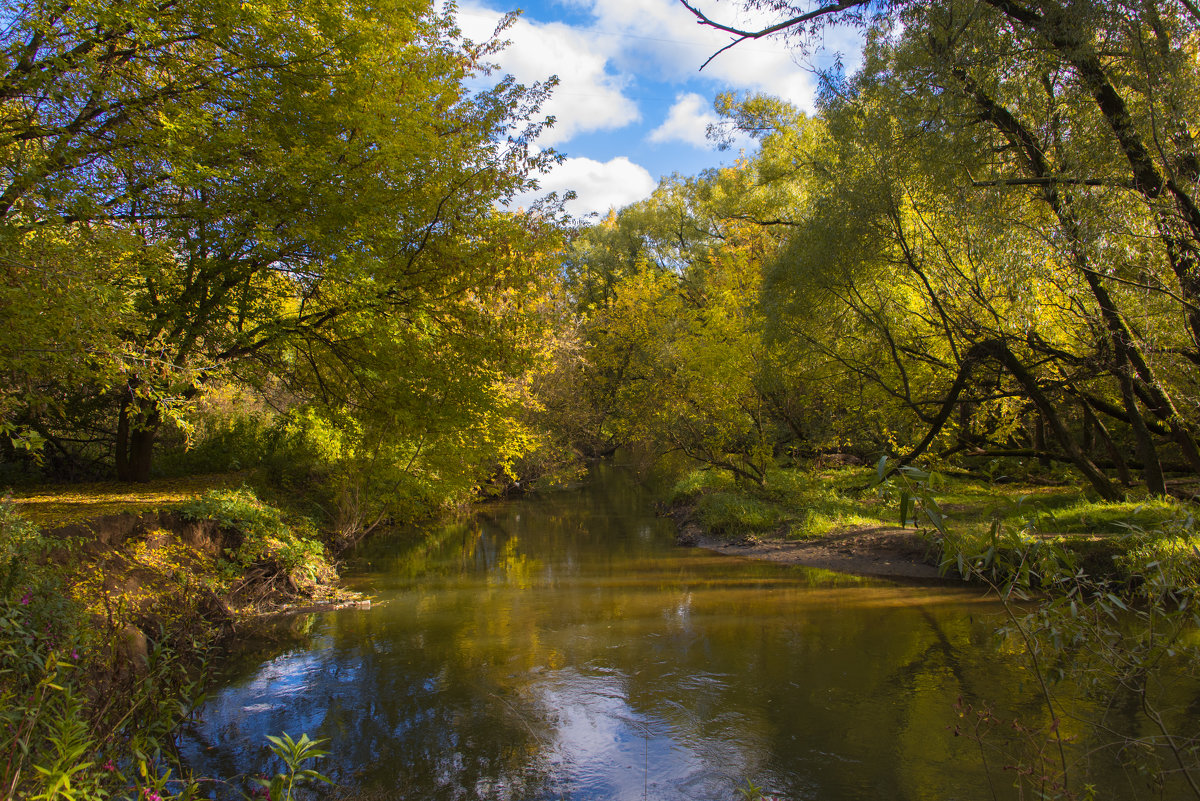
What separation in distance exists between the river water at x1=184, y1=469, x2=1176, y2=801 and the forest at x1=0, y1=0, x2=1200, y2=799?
1.73 meters

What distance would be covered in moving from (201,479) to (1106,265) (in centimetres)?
1551

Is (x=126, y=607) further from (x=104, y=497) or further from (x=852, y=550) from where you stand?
(x=852, y=550)

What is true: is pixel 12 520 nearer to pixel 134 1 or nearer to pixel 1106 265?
pixel 134 1

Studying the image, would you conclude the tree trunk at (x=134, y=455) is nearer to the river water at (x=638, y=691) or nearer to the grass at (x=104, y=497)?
the grass at (x=104, y=497)

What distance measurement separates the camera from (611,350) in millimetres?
29453

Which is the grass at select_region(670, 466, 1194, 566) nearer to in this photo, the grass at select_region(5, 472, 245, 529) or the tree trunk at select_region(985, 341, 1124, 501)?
the tree trunk at select_region(985, 341, 1124, 501)

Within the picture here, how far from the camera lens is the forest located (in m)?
7.19

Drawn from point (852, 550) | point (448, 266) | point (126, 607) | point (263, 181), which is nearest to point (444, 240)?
point (448, 266)

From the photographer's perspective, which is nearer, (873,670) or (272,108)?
(873,670)

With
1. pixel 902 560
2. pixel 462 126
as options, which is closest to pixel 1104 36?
pixel 902 560

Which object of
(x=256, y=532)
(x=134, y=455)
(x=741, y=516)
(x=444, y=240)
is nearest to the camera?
(x=256, y=532)

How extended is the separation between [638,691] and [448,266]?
7.65 metres

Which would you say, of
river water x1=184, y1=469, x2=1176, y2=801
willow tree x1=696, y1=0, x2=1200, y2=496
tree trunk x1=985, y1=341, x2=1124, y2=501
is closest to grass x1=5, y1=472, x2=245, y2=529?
river water x1=184, y1=469, x2=1176, y2=801

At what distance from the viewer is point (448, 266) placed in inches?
458
